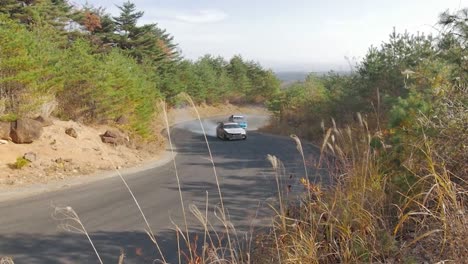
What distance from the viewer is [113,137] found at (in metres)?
18.4

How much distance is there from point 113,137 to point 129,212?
34.8ft

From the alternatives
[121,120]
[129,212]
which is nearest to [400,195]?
[129,212]

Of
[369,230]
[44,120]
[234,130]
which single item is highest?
[44,120]

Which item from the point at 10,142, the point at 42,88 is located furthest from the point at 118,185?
the point at 42,88

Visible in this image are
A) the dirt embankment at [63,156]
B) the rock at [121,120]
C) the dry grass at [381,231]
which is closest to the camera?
the dry grass at [381,231]

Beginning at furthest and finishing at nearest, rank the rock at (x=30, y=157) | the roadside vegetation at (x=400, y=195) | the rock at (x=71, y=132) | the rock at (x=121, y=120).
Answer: the rock at (x=121, y=120)
the rock at (x=71, y=132)
the rock at (x=30, y=157)
the roadside vegetation at (x=400, y=195)

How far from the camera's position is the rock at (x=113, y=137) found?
18.1 metres

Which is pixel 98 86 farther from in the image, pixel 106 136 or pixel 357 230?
pixel 357 230

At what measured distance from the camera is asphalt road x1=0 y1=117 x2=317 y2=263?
19.7ft

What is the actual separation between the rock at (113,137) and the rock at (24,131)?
404cm

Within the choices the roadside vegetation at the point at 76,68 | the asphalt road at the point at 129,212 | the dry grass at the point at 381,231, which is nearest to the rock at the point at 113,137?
the roadside vegetation at the point at 76,68

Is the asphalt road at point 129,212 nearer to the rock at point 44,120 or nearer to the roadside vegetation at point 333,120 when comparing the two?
the roadside vegetation at point 333,120

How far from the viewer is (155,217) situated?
8172mm

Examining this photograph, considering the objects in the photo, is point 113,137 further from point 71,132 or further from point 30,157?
point 30,157
